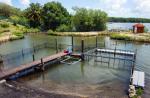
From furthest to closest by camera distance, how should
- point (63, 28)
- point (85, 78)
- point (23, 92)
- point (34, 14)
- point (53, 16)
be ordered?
point (34, 14) → point (53, 16) → point (63, 28) → point (85, 78) → point (23, 92)

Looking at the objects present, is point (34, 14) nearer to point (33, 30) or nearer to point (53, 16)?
point (33, 30)

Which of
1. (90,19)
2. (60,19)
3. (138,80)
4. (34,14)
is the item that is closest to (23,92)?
(138,80)

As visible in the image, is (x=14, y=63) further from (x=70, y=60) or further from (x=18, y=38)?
(x=18, y=38)

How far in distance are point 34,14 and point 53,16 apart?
845 cm

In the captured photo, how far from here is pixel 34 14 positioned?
228 feet

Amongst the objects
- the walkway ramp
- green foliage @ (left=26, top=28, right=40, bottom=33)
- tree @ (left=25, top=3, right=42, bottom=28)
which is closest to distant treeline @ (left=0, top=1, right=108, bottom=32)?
tree @ (left=25, top=3, right=42, bottom=28)

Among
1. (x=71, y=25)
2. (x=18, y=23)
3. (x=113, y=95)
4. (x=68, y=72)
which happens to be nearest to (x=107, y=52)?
(x=68, y=72)

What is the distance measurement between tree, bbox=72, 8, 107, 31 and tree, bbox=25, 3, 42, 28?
16.8m

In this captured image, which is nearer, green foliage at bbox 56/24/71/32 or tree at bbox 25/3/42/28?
green foliage at bbox 56/24/71/32

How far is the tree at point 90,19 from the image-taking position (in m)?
58.7

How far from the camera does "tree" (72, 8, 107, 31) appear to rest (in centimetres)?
5866

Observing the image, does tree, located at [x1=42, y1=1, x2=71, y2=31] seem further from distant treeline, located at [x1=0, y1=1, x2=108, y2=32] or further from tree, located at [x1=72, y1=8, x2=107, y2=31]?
tree, located at [x1=72, y1=8, x2=107, y2=31]

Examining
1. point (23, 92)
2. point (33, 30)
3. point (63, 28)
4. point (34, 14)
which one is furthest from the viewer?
point (34, 14)

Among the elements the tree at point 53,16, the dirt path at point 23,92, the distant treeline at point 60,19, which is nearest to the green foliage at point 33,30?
the distant treeline at point 60,19
